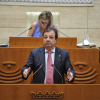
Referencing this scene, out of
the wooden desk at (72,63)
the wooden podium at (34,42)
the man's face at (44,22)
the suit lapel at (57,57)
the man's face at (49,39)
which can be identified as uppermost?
the man's face at (44,22)

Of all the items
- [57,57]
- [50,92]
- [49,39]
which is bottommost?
[50,92]

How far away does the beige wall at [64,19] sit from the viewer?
2867mm

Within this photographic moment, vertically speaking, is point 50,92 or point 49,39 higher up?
point 49,39

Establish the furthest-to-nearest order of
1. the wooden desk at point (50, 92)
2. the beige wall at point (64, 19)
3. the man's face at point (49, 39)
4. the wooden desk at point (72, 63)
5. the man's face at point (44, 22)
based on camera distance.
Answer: the beige wall at point (64, 19) → the man's face at point (44, 22) → the wooden desk at point (72, 63) → the man's face at point (49, 39) → the wooden desk at point (50, 92)

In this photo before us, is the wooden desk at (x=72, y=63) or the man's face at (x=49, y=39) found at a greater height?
the man's face at (x=49, y=39)

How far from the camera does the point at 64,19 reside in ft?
9.60

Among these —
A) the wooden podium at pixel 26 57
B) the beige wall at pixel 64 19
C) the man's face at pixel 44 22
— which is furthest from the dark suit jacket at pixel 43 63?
the beige wall at pixel 64 19

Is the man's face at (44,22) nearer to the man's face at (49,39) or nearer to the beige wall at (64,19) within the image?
the man's face at (49,39)

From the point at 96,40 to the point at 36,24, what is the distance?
1295 millimetres

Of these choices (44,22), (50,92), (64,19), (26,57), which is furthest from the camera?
(64,19)

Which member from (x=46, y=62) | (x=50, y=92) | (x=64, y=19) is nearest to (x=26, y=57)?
(x=46, y=62)

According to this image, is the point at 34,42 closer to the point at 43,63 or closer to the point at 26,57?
the point at 26,57

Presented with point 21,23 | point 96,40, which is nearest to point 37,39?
point 21,23

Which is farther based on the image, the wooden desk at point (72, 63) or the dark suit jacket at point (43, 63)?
the wooden desk at point (72, 63)
